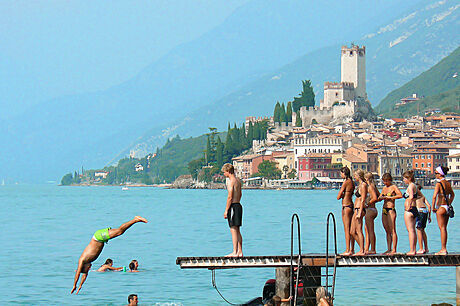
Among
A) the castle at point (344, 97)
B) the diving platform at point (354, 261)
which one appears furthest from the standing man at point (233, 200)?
the castle at point (344, 97)

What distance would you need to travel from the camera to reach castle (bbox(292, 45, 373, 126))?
183 metres

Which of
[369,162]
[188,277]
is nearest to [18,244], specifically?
[188,277]

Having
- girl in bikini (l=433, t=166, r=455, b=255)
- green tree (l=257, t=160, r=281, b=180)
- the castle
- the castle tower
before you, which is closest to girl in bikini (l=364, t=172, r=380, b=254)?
girl in bikini (l=433, t=166, r=455, b=255)

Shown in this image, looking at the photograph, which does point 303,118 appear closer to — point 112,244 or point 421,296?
point 112,244

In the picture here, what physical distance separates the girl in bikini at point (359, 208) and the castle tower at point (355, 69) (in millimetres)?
175803

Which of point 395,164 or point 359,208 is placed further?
point 395,164

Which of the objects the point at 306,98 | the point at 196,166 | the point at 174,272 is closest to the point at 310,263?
the point at 174,272

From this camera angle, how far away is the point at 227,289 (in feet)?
91.5

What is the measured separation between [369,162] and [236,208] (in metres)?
139

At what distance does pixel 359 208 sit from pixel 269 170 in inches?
5855

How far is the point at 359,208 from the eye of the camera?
1875 centimetres

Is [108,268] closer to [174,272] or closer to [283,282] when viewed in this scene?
[174,272]

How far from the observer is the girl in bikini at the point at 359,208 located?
60.9ft

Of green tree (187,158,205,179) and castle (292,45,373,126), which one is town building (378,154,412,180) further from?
green tree (187,158,205,179)
